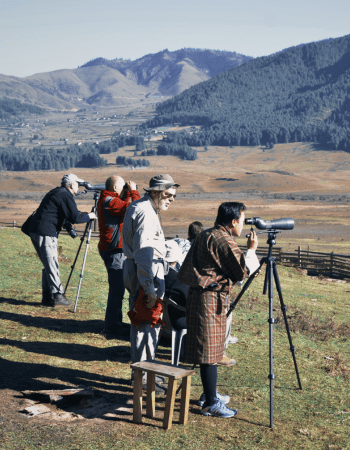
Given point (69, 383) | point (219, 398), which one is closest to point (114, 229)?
point (69, 383)

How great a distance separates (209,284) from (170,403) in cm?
105

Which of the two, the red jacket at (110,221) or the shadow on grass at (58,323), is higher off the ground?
the red jacket at (110,221)

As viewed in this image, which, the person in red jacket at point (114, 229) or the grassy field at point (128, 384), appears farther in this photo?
the person in red jacket at point (114, 229)

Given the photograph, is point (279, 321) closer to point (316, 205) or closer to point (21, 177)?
point (316, 205)

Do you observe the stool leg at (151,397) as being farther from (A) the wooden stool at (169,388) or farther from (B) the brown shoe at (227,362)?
(B) the brown shoe at (227,362)

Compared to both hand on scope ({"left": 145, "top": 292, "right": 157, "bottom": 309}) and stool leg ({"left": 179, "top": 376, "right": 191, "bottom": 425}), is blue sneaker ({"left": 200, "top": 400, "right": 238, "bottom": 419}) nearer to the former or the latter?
stool leg ({"left": 179, "top": 376, "right": 191, "bottom": 425})

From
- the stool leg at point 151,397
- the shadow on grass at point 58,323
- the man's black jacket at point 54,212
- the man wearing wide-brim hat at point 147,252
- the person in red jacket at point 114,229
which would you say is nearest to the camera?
the stool leg at point 151,397

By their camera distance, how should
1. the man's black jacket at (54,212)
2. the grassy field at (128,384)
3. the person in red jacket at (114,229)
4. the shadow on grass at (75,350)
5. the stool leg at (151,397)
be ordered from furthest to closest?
the man's black jacket at (54,212) → the person in red jacket at (114,229) → the shadow on grass at (75,350) → the stool leg at (151,397) → the grassy field at (128,384)

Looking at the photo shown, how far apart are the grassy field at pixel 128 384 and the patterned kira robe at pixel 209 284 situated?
2.28 ft

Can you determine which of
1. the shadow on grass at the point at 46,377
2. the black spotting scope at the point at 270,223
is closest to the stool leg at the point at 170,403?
the shadow on grass at the point at 46,377

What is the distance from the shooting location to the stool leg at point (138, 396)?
4.13 m

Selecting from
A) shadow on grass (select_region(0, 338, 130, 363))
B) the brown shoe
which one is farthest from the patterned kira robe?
shadow on grass (select_region(0, 338, 130, 363))

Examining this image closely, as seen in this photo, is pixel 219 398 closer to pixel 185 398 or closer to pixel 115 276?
pixel 185 398

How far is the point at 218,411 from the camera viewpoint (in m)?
4.31
